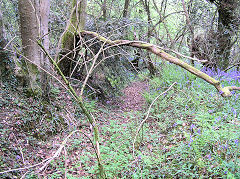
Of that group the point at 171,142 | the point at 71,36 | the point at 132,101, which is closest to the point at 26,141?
the point at 171,142

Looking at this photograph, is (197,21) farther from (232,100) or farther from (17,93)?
(17,93)

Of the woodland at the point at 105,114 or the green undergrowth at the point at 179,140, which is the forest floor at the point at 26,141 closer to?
the woodland at the point at 105,114

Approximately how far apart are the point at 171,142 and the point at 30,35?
3.98 meters

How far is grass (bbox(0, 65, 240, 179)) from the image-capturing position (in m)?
2.82

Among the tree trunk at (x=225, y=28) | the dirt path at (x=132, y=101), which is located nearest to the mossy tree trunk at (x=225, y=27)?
the tree trunk at (x=225, y=28)

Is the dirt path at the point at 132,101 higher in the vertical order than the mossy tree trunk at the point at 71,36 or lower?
lower

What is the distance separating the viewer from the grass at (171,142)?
2.82m

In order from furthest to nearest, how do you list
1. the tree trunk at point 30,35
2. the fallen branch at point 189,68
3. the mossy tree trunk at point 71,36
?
the mossy tree trunk at point 71,36
the tree trunk at point 30,35
the fallen branch at point 189,68

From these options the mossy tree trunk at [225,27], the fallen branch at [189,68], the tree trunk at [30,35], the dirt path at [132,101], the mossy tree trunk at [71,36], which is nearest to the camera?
the fallen branch at [189,68]

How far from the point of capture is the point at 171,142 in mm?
3764

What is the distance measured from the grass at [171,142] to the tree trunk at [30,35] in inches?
24.2

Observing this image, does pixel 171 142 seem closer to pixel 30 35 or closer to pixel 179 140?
pixel 179 140

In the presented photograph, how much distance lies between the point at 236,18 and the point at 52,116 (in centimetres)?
717

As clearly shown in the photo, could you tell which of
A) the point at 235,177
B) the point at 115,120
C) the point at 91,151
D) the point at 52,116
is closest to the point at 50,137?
the point at 52,116
